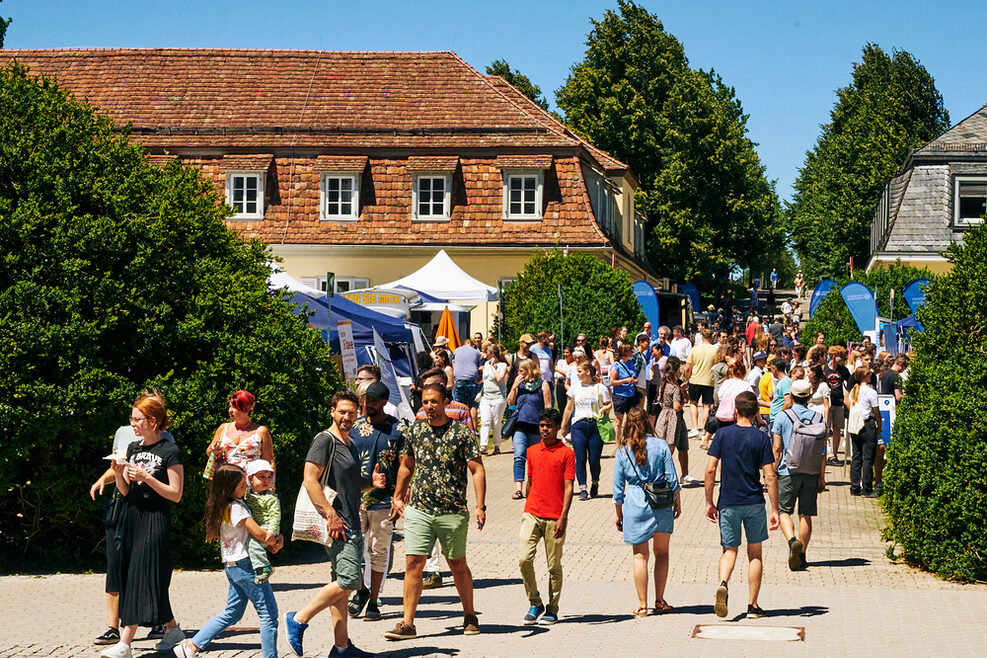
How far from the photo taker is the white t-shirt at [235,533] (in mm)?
8641

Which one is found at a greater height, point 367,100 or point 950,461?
point 367,100

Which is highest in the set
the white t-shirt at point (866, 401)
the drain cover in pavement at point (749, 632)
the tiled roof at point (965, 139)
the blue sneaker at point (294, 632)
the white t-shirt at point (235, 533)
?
the tiled roof at point (965, 139)

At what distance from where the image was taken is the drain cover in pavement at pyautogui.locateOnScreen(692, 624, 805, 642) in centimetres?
962

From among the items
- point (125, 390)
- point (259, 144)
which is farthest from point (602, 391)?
point (259, 144)

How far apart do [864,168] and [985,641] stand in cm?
5340

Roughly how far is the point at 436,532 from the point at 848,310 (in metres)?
27.0

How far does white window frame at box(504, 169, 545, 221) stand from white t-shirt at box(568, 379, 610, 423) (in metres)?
22.9

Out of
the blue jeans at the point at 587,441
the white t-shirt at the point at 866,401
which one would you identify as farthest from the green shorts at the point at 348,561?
the white t-shirt at the point at 866,401

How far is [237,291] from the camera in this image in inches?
518

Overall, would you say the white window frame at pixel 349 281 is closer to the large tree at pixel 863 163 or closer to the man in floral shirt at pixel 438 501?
the large tree at pixel 863 163

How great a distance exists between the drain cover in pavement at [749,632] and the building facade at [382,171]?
95.8 ft

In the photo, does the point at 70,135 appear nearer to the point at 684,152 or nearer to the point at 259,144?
the point at 259,144

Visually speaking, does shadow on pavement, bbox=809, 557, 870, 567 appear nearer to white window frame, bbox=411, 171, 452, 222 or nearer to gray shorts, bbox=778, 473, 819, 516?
gray shorts, bbox=778, 473, 819, 516

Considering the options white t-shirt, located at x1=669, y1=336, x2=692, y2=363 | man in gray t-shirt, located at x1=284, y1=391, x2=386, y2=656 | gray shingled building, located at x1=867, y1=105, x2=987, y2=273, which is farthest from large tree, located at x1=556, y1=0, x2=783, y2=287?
man in gray t-shirt, located at x1=284, y1=391, x2=386, y2=656
